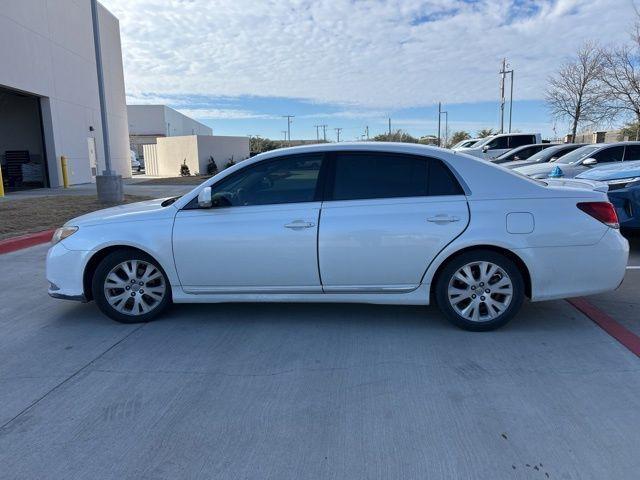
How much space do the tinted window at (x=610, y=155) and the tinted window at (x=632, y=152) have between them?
5.8 inches

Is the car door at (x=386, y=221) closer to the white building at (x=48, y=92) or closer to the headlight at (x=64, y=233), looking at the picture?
the headlight at (x=64, y=233)

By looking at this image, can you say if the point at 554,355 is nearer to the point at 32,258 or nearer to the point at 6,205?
the point at 32,258

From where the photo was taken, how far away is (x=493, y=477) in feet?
8.13

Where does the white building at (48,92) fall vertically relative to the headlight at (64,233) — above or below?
above

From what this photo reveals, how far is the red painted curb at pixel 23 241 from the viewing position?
8383 millimetres

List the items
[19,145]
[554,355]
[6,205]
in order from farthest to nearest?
[19,145], [6,205], [554,355]

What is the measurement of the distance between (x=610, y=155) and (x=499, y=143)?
1214 cm

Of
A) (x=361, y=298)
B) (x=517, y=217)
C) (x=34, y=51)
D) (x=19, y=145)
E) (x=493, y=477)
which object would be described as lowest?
(x=493, y=477)

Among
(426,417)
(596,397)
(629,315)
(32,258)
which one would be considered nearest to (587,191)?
(629,315)

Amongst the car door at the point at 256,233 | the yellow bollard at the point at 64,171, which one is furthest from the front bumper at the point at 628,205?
the yellow bollard at the point at 64,171

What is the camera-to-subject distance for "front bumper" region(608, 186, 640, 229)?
22.5ft

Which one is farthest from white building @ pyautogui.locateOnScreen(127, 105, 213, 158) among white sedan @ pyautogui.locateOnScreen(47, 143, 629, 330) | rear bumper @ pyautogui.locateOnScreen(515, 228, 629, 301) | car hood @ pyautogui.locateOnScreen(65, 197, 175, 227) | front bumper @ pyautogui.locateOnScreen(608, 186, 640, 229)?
rear bumper @ pyautogui.locateOnScreen(515, 228, 629, 301)

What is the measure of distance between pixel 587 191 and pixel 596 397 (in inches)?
74.4

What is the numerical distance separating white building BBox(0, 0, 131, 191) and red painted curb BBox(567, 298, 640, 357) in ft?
63.2
